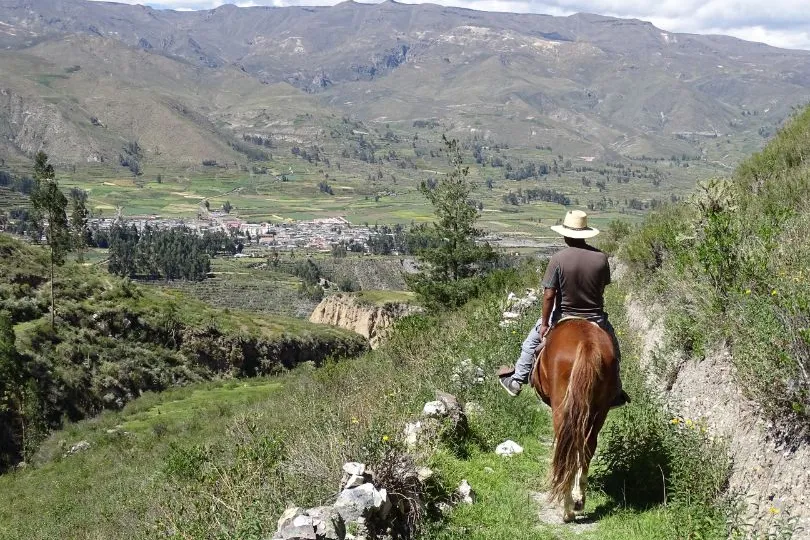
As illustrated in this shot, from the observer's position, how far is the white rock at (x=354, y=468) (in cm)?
572

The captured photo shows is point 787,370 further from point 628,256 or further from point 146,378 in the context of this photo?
point 146,378

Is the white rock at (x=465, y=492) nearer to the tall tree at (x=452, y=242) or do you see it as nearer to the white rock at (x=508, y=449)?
the white rock at (x=508, y=449)

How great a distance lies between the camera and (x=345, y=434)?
6.77 metres

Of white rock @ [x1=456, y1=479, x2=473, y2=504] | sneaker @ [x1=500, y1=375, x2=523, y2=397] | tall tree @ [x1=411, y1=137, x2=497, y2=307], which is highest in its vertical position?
sneaker @ [x1=500, y1=375, x2=523, y2=397]

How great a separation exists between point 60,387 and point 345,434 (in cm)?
3359

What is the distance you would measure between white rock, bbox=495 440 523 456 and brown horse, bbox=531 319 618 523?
5.76ft

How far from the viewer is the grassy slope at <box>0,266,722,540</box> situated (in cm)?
588

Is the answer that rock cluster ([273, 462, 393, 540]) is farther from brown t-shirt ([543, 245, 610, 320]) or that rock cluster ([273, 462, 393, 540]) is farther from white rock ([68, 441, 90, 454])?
white rock ([68, 441, 90, 454])

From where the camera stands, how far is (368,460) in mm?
6191

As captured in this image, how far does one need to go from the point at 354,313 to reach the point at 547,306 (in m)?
67.7

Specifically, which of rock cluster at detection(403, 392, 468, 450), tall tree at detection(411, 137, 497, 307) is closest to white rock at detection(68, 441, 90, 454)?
tall tree at detection(411, 137, 497, 307)

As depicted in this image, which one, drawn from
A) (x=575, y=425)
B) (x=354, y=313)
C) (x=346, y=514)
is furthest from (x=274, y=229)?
(x=346, y=514)

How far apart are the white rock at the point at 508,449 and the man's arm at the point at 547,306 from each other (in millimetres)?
1993

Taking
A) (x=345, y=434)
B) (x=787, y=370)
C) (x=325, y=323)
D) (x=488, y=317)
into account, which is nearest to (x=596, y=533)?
(x=787, y=370)
